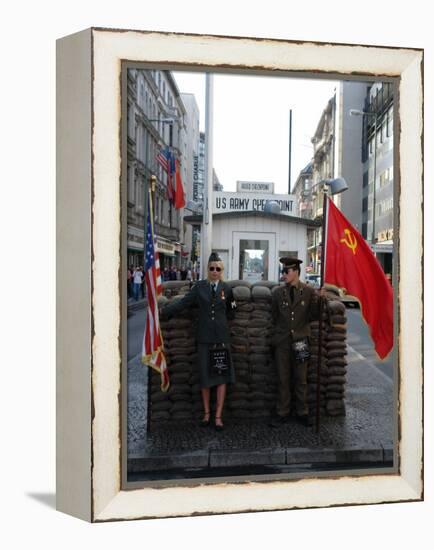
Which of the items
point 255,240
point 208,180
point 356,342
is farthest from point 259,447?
point 356,342

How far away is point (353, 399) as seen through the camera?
21.4ft

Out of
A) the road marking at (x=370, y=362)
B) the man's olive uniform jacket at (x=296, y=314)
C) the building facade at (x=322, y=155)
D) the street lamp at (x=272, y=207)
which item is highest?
the building facade at (x=322, y=155)

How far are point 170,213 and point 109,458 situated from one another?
119 inches

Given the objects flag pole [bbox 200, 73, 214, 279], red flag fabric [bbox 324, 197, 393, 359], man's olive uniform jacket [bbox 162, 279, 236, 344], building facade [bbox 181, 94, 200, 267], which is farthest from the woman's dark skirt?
building facade [bbox 181, 94, 200, 267]

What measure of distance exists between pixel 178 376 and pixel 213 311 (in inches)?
31.0

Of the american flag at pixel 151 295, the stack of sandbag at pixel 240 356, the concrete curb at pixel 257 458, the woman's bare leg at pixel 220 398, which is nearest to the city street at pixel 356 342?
the stack of sandbag at pixel 240 356

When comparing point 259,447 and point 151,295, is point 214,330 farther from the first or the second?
point 259,447

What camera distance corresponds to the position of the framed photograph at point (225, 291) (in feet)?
12.4

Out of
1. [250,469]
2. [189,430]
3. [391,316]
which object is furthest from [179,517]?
[391,316]

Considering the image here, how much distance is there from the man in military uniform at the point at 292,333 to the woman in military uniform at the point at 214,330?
1.63 feet

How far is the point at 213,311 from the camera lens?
5.21 meters

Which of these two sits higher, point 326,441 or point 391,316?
point 391,316

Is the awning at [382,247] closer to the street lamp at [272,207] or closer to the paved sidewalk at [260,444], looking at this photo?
the street lamp at [272,207]

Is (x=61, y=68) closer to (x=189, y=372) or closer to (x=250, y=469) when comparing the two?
(x=189, y=372)
